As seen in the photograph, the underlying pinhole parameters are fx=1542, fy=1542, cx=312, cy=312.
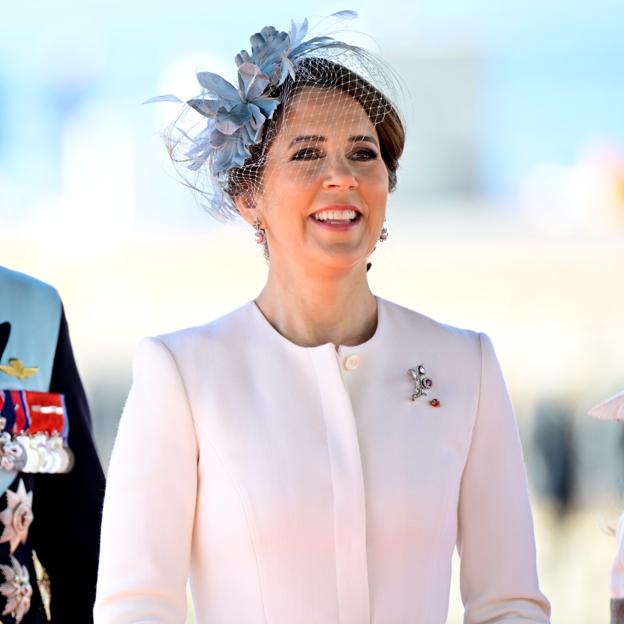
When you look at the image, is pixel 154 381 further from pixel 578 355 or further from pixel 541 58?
pixel 541 58

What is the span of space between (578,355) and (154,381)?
25.0ft

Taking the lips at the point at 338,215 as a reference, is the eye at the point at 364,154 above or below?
above

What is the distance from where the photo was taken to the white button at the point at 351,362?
2.32 meters

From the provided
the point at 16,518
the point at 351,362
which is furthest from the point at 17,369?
the point at 351,362

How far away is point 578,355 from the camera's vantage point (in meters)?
9.62

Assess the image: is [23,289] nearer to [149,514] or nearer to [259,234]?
[259,234]

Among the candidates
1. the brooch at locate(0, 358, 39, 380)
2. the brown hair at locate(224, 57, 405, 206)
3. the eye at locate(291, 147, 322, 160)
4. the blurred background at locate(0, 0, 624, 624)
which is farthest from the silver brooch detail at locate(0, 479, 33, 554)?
the blurred background at locate(0, 0, 624, 624)

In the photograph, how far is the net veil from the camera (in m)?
2.30

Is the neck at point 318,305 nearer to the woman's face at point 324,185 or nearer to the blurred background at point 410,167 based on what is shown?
the woman's face at point 324,185

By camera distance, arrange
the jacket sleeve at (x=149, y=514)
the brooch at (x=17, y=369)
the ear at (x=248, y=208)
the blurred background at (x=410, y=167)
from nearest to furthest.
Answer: the jacket sleeve at (x=149, y=514) → the ear at (x=248, y=208) → the brooch at (x=17, y=369) → the blurred background at (x=410, y=167)

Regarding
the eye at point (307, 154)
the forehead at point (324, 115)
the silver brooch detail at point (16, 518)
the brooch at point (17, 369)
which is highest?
the forehead at point (324, 115)

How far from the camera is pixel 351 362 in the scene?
2324 millimetres

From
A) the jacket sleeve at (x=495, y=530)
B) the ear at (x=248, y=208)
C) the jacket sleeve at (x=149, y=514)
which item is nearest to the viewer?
the jacket sleeve at (x=149, y=514)

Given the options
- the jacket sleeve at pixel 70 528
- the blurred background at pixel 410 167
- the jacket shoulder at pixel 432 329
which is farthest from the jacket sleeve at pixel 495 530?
the blurred background at pixel 410 167
